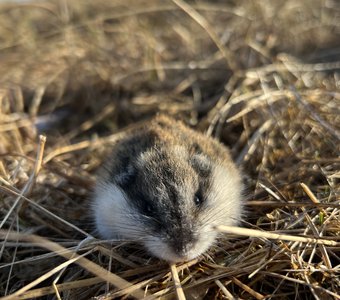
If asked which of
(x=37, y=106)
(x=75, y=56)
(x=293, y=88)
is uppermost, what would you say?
(x=293, y=88)

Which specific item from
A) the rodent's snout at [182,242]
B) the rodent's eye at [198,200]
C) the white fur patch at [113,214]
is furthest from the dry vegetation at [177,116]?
the rodent's eye at [198,200]

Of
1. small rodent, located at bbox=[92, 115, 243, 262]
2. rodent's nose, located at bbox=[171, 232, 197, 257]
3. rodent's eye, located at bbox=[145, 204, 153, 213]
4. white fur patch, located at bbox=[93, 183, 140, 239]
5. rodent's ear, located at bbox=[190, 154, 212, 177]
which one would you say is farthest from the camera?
rodent's ear, located at bbox=[190, 154, 212, 177]

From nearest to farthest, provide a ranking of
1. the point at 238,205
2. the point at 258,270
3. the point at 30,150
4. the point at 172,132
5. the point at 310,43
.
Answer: the point at 258,270, the point at 238,205, the point at 172,132, the point at 30,150, the point at 310,43

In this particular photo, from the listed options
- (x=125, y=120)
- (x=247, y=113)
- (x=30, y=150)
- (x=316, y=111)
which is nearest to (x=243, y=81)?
(x=247, y=113)

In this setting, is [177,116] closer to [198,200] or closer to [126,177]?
[126,177]

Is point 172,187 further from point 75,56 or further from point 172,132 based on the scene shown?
point 75,56

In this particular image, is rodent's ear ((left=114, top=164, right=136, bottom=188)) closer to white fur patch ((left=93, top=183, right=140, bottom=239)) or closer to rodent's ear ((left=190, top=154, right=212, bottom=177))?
white fur patch ((left=93, top=183, right=140, bottom=239))

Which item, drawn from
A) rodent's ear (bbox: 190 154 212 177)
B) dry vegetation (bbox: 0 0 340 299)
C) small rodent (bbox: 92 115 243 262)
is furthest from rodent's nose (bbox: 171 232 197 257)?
rodent's ear (bbox: 190 154 212 177)
